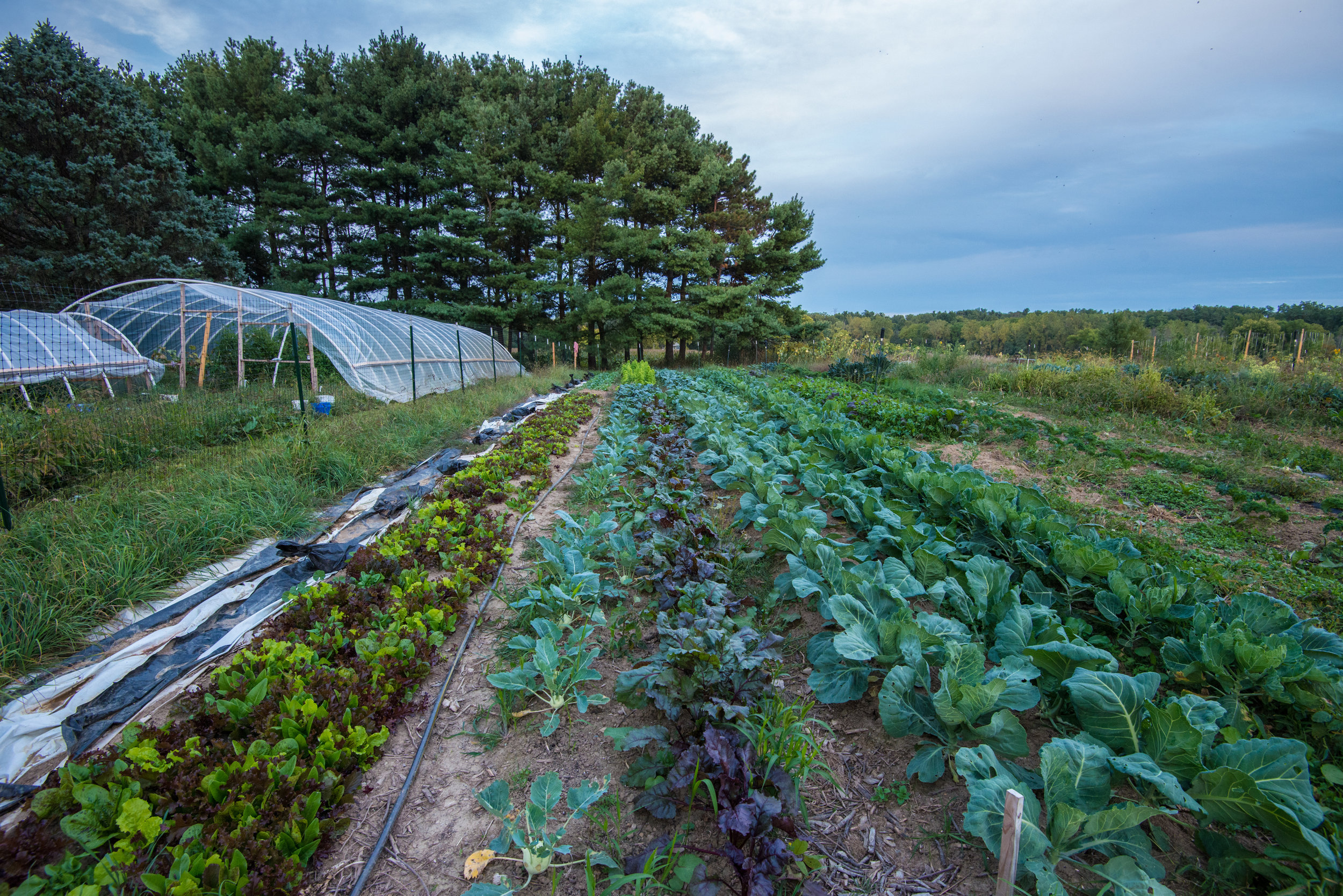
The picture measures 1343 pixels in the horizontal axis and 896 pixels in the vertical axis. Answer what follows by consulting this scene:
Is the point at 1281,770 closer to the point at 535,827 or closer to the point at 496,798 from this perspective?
the point at 535,827

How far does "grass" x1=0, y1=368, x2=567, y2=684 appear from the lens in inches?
103

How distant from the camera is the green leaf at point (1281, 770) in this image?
1.32 metres

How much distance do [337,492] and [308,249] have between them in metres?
28.9

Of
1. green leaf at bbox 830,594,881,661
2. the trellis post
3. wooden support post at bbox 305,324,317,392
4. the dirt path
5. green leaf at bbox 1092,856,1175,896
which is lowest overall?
the dirt path

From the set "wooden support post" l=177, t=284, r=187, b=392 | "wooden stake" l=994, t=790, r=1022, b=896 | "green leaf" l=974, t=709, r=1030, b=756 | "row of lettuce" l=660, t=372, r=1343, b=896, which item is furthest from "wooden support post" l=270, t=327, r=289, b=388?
"wooden stake" l=994, t=790, r=1022, b=896

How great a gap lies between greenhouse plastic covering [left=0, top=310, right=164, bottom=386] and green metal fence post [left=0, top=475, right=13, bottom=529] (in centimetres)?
738

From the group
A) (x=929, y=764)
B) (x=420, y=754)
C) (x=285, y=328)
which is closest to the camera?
(x=929, y=764)

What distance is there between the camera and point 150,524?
3479 millimetres

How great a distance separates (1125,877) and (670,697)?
4.34 ft

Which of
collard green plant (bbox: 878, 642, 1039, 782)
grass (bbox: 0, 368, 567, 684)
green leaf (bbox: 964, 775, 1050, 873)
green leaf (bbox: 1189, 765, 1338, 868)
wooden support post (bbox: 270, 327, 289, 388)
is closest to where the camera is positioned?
green leaf (bbox: 1189, 765, 1338, 868)

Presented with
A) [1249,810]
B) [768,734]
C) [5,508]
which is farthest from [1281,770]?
[5,508]

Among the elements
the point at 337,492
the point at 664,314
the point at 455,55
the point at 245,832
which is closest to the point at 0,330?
the point at 337,492

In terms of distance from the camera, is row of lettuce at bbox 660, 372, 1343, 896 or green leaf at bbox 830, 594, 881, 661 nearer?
row of lettuce at bbox 660, 372, 1343, 896

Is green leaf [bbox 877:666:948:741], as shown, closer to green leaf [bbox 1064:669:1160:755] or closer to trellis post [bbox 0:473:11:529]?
green leaf [bbox 1064:669:1160:755]
